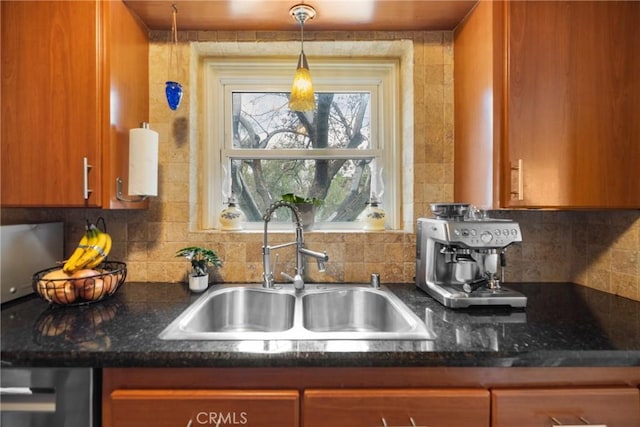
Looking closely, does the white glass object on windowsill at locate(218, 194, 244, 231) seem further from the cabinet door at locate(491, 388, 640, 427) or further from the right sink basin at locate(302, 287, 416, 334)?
the cabinet door at locate(491, 388, 640, 427)

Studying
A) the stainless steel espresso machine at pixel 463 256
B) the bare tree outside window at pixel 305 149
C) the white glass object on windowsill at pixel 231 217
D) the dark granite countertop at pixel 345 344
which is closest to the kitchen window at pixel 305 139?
the bare tree outside window at pixel 305 149

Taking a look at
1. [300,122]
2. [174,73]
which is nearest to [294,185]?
[300,122]

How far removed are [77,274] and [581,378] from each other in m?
1.57

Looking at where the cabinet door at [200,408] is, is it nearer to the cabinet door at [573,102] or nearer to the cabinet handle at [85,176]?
the cabinet handle at [85,176]

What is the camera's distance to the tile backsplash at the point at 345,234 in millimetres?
1408

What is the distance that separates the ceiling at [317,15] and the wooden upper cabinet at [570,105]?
1.06 ft

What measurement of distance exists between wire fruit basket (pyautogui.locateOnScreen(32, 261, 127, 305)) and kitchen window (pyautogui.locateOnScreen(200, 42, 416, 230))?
1.81 feet

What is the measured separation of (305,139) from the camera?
1.64 m

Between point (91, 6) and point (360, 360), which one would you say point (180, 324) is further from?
point (91, 6)

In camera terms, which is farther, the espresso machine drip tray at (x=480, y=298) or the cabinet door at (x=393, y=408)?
the espresso machine drip tray at (x=480, y=298)

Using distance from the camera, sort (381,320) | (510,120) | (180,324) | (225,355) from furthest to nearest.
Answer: (381,320) < (510,120) < (180,324) < (225,355)

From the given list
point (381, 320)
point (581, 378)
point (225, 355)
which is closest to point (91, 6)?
point (225, 355)

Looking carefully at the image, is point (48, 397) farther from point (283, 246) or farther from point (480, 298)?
point (480, 298)

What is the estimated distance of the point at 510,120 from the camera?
3.52ft
